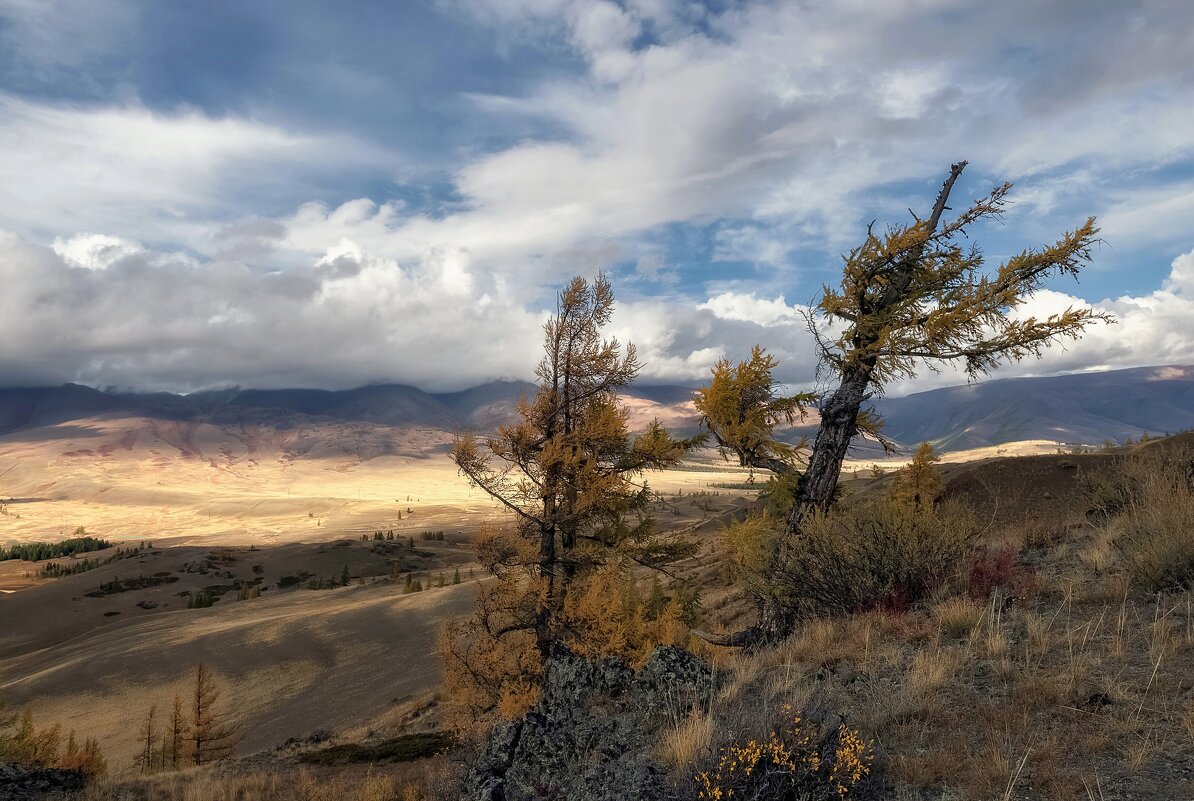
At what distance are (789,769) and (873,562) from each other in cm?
543

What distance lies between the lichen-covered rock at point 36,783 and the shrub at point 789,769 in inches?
587

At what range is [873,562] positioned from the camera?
8.84 meters

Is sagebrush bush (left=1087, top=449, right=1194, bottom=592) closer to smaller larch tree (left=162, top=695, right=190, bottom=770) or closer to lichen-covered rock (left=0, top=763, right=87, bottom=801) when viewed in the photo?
lichen-covered rock (left=0, top=763, right=87, bottom=801)

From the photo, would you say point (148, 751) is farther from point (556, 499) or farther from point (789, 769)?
point (789, 769)

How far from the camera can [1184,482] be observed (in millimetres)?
9797

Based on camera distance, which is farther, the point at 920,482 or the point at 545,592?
the point at 920,482

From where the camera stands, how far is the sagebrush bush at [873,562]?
28.2 feet

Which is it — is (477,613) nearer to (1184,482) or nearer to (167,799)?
(167,799)

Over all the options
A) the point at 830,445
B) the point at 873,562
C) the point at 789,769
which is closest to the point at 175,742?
the point at 830,445

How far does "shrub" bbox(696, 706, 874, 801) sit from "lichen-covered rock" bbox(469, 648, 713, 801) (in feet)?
2.12

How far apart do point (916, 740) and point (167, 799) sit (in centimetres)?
1526

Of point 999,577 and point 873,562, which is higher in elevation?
point 873,562

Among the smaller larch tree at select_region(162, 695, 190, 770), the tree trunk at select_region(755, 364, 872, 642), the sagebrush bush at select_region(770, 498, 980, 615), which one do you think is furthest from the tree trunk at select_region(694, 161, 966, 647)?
the smaller larch tree at select_region(162, 695, 190, 770)

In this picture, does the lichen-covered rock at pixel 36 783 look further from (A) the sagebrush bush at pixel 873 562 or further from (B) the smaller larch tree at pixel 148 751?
(A) the sagebrush bush at pixel 873 562
